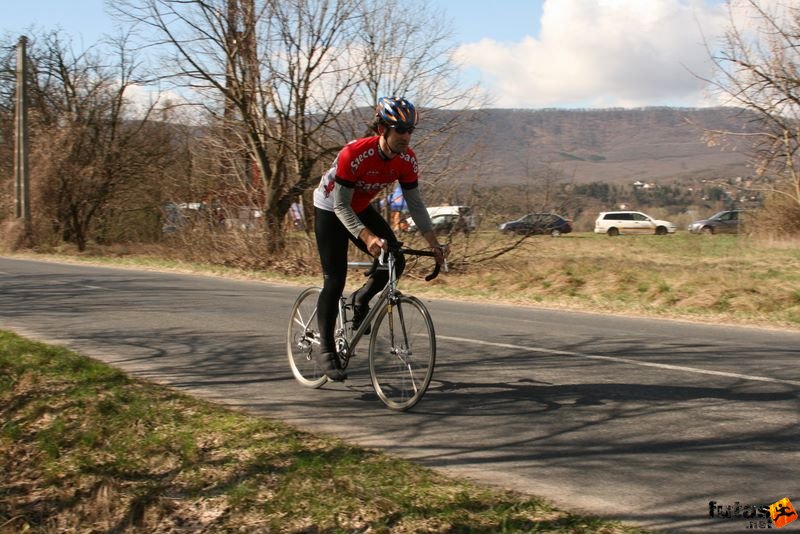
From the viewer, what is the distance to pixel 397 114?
5.44 meters

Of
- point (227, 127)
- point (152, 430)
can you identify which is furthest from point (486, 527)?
point (227, 127)

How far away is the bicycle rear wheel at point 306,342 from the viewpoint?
665 centimetres

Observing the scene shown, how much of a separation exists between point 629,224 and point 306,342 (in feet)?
188

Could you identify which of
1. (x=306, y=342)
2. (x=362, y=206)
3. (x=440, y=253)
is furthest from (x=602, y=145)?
(x=440, y=253)

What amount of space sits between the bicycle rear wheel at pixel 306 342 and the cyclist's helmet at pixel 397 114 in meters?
1.79

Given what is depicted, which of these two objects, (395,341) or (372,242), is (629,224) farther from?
(372,242)

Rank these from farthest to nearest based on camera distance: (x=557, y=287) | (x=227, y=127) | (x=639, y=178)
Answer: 1. (x=639, y=178)
2. (x=227, y=127)
3. (x=557, y=287)

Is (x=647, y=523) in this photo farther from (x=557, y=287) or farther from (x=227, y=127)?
(x=227, y=127)

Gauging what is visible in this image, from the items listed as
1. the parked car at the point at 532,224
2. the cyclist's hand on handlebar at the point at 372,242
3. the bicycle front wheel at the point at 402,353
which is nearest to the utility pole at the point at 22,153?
the parked car at the point at 532,224

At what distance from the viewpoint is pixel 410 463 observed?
Answer: 181 inches

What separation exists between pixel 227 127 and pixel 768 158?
14451 mm

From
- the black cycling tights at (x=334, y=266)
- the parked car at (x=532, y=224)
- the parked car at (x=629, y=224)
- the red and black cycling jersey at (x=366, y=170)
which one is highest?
the parked car at (x=629, y=224)

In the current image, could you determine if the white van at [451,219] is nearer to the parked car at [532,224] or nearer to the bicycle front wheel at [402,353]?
the parked car at [532,224]

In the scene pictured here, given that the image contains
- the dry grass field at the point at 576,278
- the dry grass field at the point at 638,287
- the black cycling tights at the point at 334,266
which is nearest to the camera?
the black cycling tights at the point at 334,266
